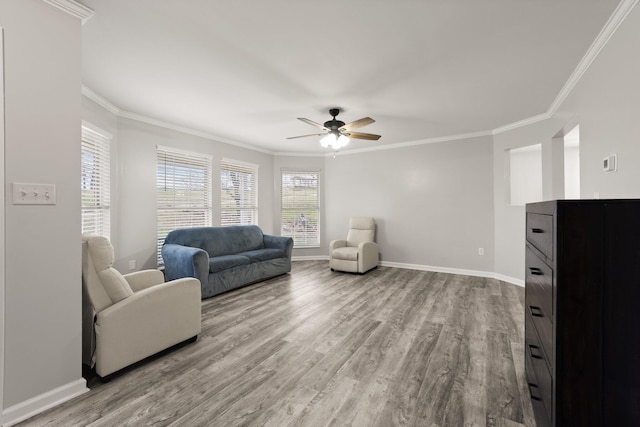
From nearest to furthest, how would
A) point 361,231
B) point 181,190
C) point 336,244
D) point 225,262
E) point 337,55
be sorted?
point 337,55
point 225,262
point 181,190
point 336,244
point 361,231

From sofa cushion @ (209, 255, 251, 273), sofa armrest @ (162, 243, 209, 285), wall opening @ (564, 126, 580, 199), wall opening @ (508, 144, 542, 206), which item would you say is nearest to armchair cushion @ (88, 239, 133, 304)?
sofa armrest @ (162, 243, 209, 285)

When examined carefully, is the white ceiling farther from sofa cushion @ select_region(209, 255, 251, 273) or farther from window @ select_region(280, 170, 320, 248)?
window @ select_region(280, 170, 320, 248)

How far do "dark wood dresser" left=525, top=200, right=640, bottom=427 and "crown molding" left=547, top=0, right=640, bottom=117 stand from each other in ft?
6.01

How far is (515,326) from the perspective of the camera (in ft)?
9.55

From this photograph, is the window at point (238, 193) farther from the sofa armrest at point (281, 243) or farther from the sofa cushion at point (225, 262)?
the sofa cushion at point (225, 262)

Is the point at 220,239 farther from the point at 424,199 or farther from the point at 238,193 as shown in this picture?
the point at 424,199

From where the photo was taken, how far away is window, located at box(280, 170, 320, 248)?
6602mm

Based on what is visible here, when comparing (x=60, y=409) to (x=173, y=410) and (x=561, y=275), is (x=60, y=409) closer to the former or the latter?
(x=173, y=410)

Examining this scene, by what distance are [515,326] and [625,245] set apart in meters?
2.38

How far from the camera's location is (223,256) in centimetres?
449

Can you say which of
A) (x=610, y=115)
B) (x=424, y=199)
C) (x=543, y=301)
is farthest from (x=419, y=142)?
(x=543, y=301)

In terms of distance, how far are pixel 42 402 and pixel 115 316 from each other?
0.56m

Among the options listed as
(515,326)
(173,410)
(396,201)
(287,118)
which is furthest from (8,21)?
(396,201)

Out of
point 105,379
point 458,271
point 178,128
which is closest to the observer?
point 105,379
